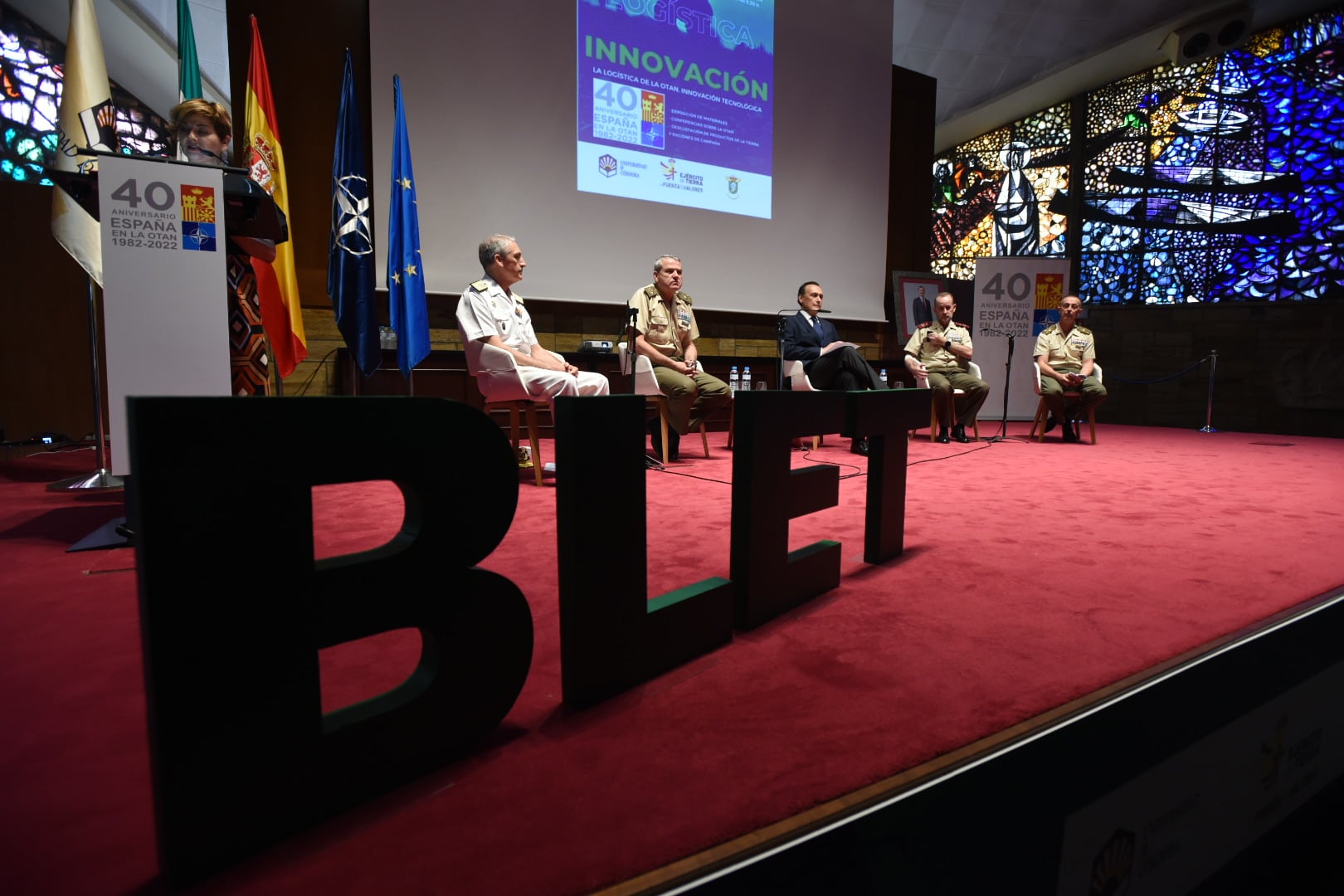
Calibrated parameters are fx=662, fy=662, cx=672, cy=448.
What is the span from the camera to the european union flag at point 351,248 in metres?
3.88

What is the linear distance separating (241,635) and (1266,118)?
1084 centimetres

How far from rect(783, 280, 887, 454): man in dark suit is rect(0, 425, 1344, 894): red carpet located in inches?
89.9

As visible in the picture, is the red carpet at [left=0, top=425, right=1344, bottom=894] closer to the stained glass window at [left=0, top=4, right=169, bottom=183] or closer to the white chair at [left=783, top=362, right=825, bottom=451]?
the white chair at [left=783, top=362, right=825, bottom=451]

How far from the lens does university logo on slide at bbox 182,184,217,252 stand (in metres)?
2.03

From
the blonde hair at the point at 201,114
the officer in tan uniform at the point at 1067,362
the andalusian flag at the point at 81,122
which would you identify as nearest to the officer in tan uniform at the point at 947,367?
the officer in tan uniform at the point at 1067,362

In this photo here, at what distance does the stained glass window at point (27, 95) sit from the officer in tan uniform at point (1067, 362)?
7435 millimetres

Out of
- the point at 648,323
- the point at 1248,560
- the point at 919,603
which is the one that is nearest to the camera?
the point at 919,603

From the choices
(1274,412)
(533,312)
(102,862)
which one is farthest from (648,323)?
(1274,412)

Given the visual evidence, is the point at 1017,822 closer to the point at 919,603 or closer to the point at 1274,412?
the point at 919,603

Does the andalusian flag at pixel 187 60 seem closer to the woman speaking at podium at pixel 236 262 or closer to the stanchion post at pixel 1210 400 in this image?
the woman speaking at podium at pixel 236 262

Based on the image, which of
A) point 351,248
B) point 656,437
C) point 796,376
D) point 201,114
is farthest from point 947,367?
point 201,114

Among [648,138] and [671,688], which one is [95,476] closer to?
[671,688]

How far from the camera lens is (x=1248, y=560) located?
191 centimetres

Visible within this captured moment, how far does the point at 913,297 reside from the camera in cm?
695
